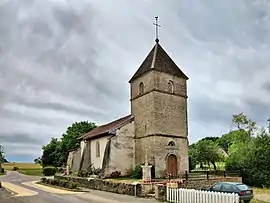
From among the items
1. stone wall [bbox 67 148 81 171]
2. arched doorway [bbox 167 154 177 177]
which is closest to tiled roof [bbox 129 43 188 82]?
arched doorway [bbox 167 154 177 177]

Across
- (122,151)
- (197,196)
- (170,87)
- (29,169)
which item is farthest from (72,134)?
(197,196)

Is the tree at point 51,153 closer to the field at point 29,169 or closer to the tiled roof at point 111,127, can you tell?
the field at point 29,169

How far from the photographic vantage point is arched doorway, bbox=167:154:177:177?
1439 inches

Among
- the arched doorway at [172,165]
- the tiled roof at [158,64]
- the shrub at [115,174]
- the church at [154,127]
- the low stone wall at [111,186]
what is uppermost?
the tiled roof at [158,64]

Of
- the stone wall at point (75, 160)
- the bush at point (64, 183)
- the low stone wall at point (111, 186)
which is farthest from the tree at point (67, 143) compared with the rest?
the low stone wall at point (111, 186)

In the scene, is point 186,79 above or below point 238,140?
above

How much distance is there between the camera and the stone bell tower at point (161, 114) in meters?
36.1

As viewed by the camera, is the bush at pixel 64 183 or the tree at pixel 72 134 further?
the tree at pixel 72 134

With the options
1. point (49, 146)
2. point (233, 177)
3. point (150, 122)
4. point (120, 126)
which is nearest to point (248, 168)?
point (233, 177)

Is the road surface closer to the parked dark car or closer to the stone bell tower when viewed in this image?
the parked dark car

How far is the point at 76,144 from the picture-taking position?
6850 cm

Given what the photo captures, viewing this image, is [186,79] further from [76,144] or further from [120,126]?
[76,144]

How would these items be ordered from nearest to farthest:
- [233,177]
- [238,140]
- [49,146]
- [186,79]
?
[233,177], [186,79], [238,140], [49,146]

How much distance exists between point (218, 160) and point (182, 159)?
826 inches
